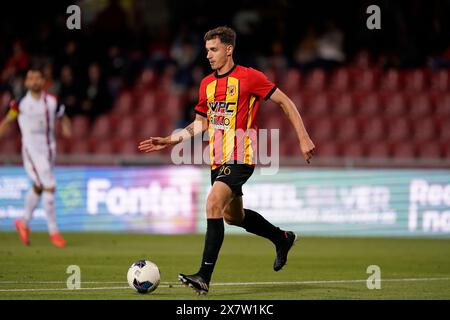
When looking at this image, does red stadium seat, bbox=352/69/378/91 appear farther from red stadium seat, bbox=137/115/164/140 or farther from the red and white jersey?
the red and white jersey

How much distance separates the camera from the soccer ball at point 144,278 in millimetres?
8734

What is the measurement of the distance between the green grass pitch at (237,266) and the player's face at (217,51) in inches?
84.6

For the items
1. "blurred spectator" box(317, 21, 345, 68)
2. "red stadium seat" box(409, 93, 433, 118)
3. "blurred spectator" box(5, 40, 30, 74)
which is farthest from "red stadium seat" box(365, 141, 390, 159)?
"blurred spectator" box(5, 40, 30, 74)

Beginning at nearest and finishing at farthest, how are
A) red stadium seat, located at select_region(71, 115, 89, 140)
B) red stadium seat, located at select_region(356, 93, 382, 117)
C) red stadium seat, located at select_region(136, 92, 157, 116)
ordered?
1. red stadium seat, located at select_region(356, 93, 382, 117)
2. red stadium seat, located at select_region(71, 115, 89, 140)
3. red stadium seat, located at select_region(136, 92, 157, 116)

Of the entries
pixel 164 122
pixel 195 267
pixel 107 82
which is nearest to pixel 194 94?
pixel 164 122

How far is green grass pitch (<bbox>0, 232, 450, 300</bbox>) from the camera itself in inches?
351

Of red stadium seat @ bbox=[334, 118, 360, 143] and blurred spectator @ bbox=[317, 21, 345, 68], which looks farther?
blurred spectator @ bbox=[317, 21, 345, 68]

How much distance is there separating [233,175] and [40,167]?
6.29m

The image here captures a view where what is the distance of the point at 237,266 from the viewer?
11.7 m

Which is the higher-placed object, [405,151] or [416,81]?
[416,81]

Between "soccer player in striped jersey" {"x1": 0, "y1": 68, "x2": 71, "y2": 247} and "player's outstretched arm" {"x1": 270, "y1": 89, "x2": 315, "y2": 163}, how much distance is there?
6242 mm

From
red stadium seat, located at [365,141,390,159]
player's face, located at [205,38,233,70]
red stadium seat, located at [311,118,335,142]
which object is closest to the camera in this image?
player's face, located at [205,38,233,70]

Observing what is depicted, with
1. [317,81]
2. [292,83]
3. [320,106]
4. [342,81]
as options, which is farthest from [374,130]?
[292,83]

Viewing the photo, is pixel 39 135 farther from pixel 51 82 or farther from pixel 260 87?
pixel 260 87
